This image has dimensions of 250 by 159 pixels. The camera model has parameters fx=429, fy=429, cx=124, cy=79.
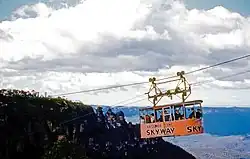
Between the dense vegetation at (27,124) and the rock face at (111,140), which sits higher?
the dense vegetation at (27,124)

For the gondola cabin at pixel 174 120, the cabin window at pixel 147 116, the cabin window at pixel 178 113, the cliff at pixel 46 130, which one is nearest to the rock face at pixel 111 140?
the cliff at pixel 46 130

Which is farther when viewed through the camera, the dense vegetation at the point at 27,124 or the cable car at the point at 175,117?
the dense vegetation at the point at 27,124

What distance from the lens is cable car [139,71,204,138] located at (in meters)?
36.2

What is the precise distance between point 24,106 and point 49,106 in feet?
44.3

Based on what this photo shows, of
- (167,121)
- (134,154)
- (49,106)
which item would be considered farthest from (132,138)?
(167,121)

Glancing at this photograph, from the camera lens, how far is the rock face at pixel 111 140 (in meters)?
140

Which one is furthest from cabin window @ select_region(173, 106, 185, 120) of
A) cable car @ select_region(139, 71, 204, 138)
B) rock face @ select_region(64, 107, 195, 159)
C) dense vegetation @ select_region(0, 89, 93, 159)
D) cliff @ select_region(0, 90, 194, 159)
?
rock face @ select_region(64, 107, 195, 159)

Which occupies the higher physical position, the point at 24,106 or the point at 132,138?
the point at 24,106

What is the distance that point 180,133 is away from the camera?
37.9 metres

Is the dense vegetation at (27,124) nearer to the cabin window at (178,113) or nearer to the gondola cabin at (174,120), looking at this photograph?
the gondola cabin at (174,120)

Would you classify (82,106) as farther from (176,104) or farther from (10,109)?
(176,104)

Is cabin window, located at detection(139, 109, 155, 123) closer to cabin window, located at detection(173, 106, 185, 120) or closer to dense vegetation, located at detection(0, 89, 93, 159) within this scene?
cabin window, located at detection(173, 106, 185, 120)

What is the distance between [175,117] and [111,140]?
128 meters

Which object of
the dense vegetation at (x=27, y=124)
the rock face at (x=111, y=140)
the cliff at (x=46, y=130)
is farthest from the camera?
the rock face at (x=111, y=140)
